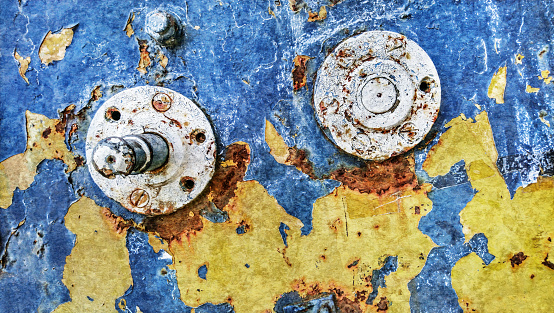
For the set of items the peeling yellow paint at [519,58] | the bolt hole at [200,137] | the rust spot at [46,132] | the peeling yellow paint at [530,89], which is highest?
the peeling yellow paint at [519,58]

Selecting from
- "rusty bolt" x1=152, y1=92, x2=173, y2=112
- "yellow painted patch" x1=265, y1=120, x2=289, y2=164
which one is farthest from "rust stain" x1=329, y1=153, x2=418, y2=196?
"rusty bolt" x1=152, y1=92, x2=173, y2=112

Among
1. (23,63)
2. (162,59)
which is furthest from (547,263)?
(23,63)

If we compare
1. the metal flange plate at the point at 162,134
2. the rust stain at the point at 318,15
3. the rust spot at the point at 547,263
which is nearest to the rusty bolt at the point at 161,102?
the metal flange plate at the point at 162,134

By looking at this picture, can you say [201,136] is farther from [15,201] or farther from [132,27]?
[15,201]

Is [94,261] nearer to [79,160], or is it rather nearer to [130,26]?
[79,160]

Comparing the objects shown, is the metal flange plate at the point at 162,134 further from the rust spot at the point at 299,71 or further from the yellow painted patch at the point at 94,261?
the rust spot at the point at 299,71

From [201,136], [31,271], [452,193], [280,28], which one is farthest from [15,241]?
[452,193]
